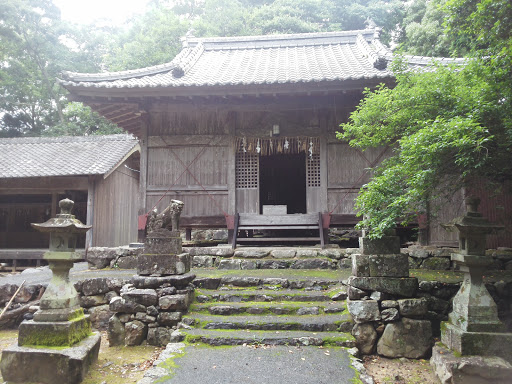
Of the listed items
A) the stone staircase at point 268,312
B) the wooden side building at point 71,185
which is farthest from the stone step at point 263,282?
the wooden side building at point 71,185

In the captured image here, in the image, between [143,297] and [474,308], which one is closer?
[474,308]

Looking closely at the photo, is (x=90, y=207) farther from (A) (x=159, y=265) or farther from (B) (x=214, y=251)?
(A) (x=159, y=265)

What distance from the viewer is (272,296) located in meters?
5.96

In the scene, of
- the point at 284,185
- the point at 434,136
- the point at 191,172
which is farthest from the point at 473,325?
the point at 284,185

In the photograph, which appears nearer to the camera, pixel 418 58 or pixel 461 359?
pixel 461 359

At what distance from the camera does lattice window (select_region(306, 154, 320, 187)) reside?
9.71m

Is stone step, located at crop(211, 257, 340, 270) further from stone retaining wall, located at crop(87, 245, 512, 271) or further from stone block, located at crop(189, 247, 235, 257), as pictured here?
stone block, located at crop(189, 247, 235, 257)

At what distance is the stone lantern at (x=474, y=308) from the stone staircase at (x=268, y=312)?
54.9 inches

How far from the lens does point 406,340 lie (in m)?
4.89

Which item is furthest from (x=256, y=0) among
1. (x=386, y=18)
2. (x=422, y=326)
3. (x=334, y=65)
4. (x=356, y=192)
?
(x=422, y=326)

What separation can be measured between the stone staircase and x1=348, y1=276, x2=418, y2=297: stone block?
0.60 metres

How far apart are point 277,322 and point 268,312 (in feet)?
1.49

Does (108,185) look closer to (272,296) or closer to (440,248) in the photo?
(272,296)

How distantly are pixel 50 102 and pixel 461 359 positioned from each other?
28.3 meters
